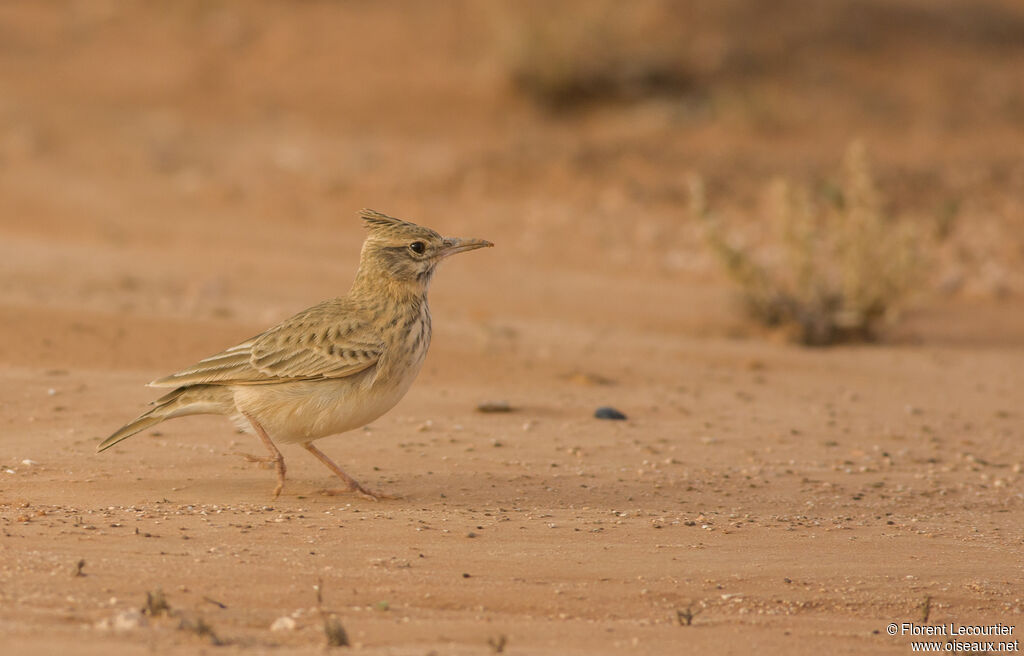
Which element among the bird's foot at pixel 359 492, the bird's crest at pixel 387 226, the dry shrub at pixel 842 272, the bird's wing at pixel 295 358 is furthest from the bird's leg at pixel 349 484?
the dry shrub at pixel 842 272

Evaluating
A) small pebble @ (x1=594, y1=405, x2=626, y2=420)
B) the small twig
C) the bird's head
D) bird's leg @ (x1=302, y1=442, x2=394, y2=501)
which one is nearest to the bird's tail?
bird's leg @ (x1=302, y1=442, x2=394, y2=501)

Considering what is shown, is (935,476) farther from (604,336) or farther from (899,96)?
(899,96)

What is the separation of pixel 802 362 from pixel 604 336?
5.49 ft

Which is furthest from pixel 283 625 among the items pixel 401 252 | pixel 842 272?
pixel 842 272

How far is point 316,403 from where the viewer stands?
236 inches

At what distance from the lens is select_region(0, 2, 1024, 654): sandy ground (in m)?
5.12

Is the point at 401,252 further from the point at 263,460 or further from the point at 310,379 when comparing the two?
the point at 263,460

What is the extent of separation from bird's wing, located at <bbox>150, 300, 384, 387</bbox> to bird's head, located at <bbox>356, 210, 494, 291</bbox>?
0.38 metres

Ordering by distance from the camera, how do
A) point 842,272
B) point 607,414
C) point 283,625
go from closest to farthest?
1. point 283,625
2. point 607,414
3. point 842,272

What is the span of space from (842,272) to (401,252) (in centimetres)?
618

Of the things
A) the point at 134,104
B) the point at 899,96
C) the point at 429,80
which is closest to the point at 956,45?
the point at 899,96

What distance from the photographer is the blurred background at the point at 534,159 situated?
11820 millimetres

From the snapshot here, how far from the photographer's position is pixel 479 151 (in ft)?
57.4

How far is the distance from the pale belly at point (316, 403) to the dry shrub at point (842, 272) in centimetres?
571
